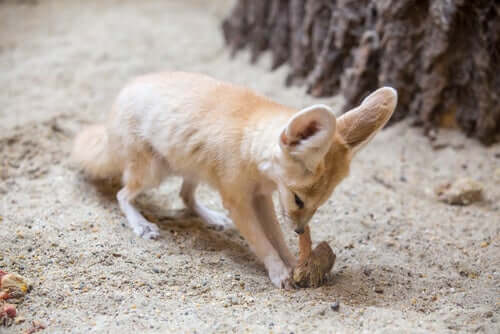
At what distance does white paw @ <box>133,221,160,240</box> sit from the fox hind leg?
1.50 feet

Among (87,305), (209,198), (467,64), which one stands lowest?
(209,198)

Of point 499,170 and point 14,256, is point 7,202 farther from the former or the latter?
point 499,170

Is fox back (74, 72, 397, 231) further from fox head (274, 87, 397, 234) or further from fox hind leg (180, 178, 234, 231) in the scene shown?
fox hind leg (180, 178, 234, 231)

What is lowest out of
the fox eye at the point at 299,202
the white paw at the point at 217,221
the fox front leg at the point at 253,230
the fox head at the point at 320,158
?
the white paw at the point at 217,221

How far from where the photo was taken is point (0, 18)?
7.97 meters

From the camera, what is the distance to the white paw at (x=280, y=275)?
9.18 feet

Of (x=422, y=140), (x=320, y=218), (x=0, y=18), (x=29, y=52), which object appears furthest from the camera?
(x=0, y=18)

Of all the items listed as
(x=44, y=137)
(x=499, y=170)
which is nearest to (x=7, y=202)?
(x=44, y=137)

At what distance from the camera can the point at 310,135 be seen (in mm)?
2275

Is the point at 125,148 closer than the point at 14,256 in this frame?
No

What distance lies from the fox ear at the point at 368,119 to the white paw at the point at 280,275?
2.81 ft

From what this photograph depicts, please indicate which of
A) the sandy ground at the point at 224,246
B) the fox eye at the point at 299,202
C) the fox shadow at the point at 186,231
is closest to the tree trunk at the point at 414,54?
the sandy ground at the point at 224,246

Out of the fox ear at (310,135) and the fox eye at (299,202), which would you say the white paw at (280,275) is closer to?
the fox eye at (299,202)

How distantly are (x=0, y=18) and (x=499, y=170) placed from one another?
7.79 meters
